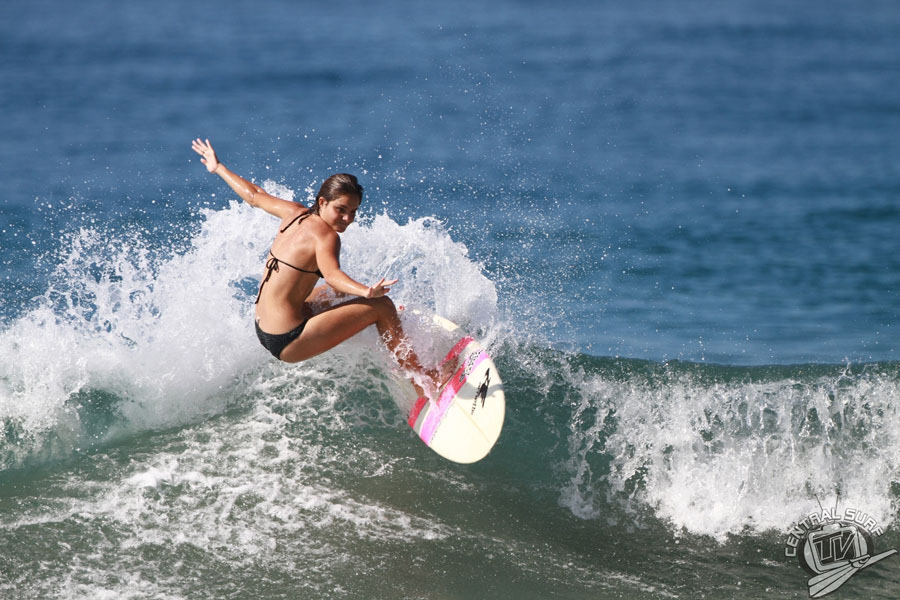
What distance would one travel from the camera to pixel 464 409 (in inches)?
248

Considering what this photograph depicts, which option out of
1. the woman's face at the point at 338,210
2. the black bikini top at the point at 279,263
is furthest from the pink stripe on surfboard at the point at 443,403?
the woman's face at the point at 338,210

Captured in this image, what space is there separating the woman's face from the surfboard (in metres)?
1.20

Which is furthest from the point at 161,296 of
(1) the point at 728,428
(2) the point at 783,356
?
(2) the point at 783,356

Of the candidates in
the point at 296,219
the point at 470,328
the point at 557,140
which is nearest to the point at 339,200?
the point at 296,219

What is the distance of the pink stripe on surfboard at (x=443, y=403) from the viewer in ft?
21.0

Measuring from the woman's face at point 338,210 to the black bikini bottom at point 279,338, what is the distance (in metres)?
0.67

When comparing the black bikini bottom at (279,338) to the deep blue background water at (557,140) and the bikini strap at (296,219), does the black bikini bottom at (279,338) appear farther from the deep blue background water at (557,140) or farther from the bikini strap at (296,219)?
the deep blue background water at (557,140)

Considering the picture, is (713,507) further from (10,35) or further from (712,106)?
(10,35)

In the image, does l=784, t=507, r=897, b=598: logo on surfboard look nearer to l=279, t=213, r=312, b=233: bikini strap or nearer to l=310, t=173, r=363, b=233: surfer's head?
l=310, t=173, r=363, b=233: surfer's head

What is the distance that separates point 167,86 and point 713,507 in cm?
1802

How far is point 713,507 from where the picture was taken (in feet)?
21.1

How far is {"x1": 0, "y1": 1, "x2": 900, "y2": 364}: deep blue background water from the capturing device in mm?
11391

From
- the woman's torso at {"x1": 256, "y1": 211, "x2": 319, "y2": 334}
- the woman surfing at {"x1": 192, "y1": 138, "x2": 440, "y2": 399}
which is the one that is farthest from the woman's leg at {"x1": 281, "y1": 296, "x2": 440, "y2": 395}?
the woman's torso at {"x1": 256, "y1": 211, "x2": 319, "y2": 334}

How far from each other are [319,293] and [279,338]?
51 cm
